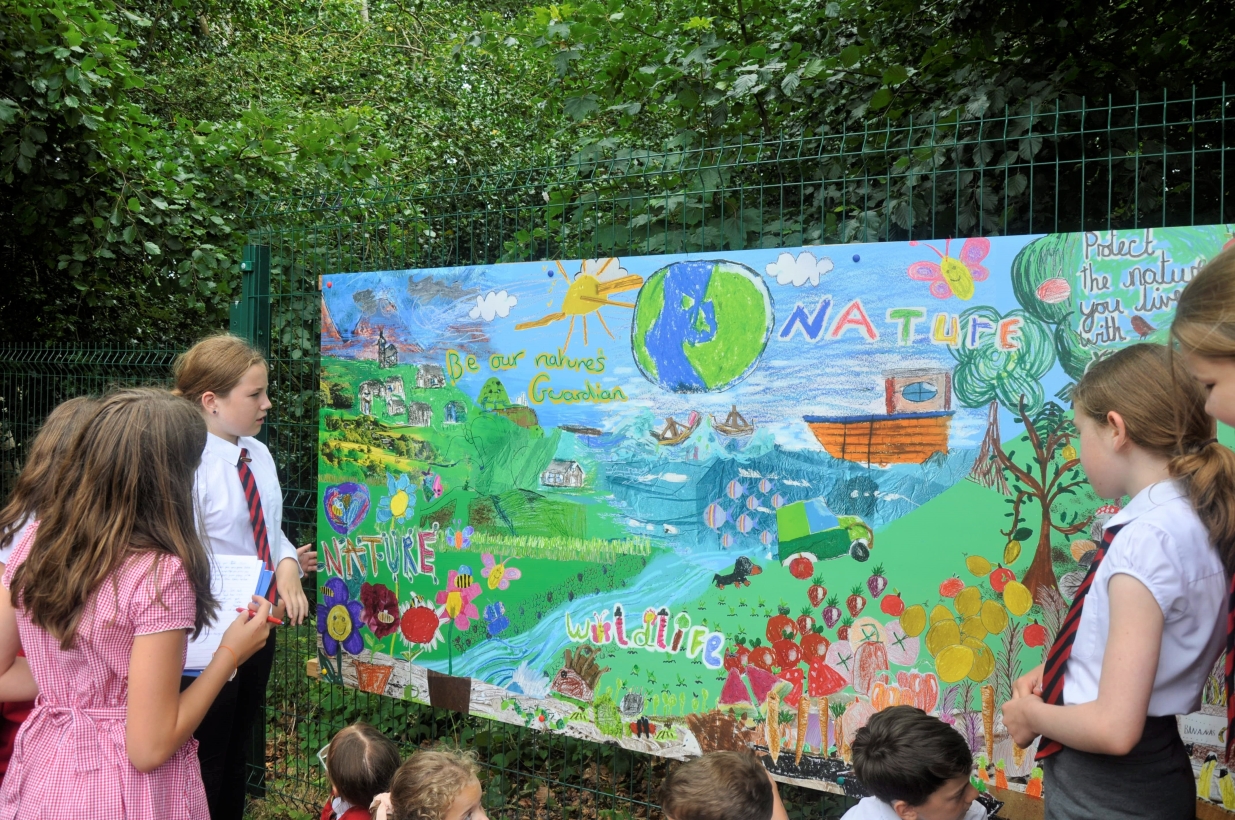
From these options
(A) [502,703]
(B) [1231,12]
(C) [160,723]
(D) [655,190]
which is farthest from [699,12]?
(C) [160,723]

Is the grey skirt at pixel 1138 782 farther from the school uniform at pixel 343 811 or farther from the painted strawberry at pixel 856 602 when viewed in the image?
the school uniform at pixel 343 811

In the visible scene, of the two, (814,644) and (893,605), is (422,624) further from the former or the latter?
(893,605)

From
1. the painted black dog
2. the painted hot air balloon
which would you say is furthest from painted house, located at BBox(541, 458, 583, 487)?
the painted black dog

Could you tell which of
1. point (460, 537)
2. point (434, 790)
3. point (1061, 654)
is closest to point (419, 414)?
point (460, 537)

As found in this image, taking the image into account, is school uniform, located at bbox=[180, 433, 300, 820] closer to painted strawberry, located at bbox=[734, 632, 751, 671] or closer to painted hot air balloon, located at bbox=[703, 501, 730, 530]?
painted hot air balloon, located at bbox=[703, 501, 730, 530]

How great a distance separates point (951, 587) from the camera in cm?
307

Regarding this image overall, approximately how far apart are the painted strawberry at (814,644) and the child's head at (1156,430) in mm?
1281

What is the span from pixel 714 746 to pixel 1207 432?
198 centimetres

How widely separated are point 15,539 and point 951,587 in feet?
8.62

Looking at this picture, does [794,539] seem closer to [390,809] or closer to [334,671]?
[390,809]

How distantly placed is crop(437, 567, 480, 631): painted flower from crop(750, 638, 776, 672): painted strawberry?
1.24 metres

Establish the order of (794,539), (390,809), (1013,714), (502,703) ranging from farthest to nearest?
(502,703), (794,539), (390,809), (1013,714)

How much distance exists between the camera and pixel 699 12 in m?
5.69

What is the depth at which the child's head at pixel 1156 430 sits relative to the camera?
2.01 metres
